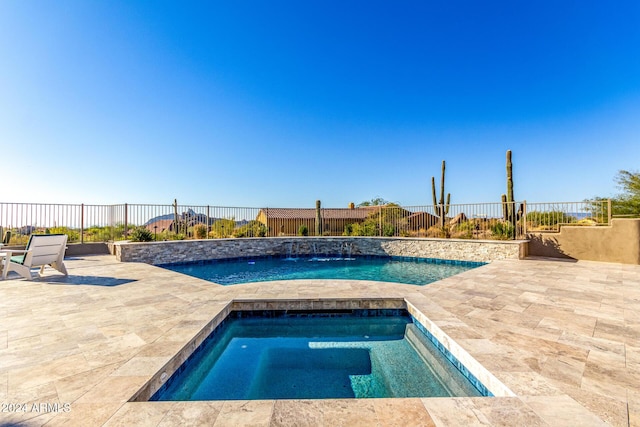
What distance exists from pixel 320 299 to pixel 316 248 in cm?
828

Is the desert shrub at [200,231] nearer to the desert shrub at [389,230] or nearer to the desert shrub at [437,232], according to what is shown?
the desert shrub at [389,230]

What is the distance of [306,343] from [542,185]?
1815 centimetres

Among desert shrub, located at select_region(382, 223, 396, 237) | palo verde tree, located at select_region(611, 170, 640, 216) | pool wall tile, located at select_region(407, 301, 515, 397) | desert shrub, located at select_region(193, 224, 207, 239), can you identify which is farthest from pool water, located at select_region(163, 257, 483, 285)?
palo verde tree, located at select_region(611, 170, 640, 216)

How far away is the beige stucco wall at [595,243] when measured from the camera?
7.31 meters

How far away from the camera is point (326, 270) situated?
876cm

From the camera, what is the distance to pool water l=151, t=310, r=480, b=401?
2.39m

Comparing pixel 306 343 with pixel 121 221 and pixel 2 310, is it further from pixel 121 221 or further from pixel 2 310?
pixel 121 221

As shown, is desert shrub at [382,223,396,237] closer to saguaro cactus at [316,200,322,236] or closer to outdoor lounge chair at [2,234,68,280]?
saguaro cactus at [316,200,322,236]

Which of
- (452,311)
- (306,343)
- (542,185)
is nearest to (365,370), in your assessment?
(306,343)

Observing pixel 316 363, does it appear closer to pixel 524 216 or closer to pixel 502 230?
pixel 524 216

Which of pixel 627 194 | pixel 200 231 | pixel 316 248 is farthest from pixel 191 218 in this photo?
pixel 627 194

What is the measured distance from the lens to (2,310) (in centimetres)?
370

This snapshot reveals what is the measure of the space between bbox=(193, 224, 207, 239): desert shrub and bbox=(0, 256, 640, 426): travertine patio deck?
20.4 feet

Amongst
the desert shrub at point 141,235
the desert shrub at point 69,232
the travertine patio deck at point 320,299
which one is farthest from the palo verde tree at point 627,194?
the desert shrub at point 69,232
